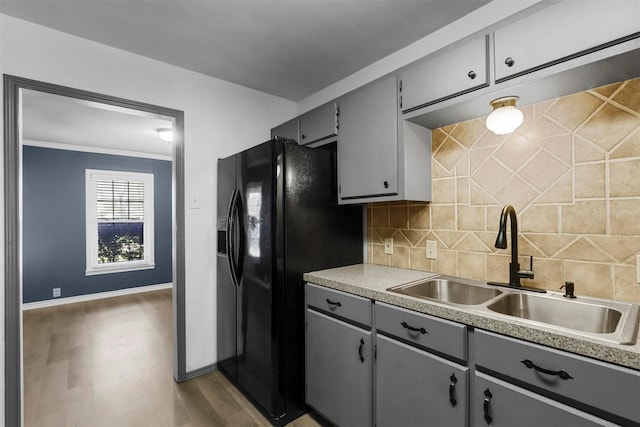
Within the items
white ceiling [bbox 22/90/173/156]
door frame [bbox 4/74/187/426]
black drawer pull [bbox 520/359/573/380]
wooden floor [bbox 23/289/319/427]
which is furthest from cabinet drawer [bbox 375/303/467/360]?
white ceiling [bbox 22/90/173/156]

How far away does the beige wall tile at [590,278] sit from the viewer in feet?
4.62

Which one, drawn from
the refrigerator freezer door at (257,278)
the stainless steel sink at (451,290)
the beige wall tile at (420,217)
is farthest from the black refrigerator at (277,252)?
the stainless steel sink at (451,290)

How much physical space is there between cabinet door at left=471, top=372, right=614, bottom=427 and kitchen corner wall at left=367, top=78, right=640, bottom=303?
69cm

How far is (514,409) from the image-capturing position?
1.11 metres

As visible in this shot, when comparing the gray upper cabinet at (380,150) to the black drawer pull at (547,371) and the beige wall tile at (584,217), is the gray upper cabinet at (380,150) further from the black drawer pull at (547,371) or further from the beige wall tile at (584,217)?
the black drawer pull at (547,371)

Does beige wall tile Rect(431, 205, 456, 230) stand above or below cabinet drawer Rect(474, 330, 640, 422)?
above

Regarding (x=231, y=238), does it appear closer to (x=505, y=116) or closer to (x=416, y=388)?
(x=416, y=388)

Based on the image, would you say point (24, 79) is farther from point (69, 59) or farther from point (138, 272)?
point (138, 272)

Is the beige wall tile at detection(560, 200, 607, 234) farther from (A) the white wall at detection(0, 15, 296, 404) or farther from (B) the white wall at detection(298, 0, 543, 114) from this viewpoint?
(A) the white wall at detection(0, 15, 296, 404)

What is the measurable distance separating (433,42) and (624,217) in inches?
57.8

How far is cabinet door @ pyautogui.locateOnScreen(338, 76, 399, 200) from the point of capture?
187 centimetres

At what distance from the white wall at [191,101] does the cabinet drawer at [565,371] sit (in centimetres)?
209

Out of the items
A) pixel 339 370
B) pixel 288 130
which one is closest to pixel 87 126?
pixel 288 130

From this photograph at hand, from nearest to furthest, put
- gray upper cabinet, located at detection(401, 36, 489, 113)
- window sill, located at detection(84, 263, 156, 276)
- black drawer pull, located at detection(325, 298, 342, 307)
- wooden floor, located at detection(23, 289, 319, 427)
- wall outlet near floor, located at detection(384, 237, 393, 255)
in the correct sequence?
1. gray upper cabinet, located at detection(401, 36, 489, 113)
2. black drawer pull, located at detection(325, 298, 342, 307)
3. wooden floor, located at detection(23, 289, 319, 427)
4. wall outlet near floor, located at detection(384, 237, 393, 255)
5. window sill, located at detection(84, 263, 156, 276)
